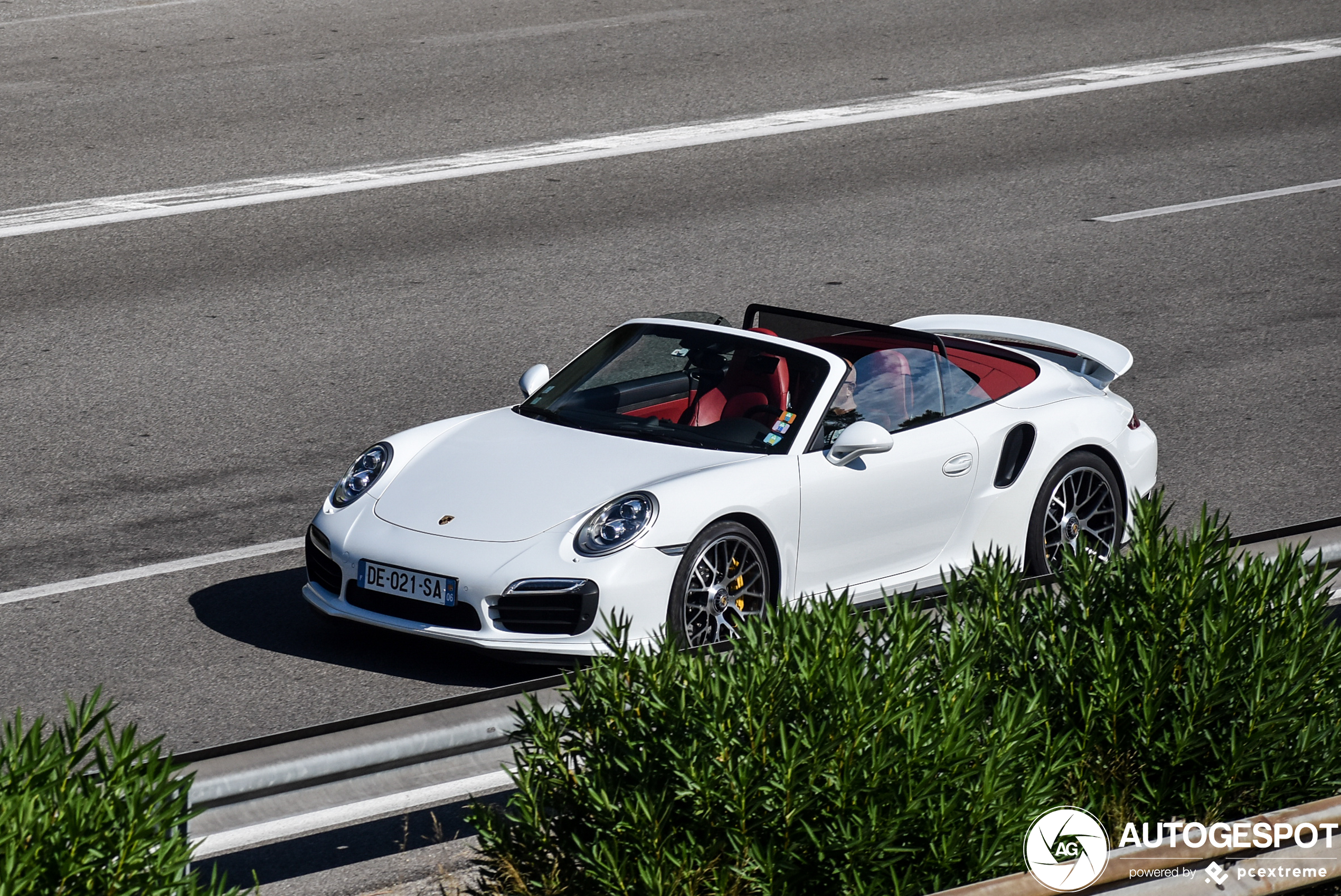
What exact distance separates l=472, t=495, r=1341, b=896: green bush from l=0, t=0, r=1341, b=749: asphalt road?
2524 millimetres

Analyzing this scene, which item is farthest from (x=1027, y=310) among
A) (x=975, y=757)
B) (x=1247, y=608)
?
(x=975, y=757)

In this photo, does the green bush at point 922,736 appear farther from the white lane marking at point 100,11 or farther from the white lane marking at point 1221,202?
the white lane marking at point 100,11

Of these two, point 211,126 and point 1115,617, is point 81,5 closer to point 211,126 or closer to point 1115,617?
point 211,126

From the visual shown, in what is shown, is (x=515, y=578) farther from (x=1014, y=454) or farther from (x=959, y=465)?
(x=1014, y=454)

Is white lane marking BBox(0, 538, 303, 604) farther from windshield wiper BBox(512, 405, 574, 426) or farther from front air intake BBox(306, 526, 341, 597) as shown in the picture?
windshield wiper BBox(512, 405, 574, 426)

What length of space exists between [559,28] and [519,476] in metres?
12.1

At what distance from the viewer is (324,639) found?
7035mm

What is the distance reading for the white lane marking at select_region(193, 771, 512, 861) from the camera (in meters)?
4.64

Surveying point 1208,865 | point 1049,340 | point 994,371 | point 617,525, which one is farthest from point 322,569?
point 1208,865

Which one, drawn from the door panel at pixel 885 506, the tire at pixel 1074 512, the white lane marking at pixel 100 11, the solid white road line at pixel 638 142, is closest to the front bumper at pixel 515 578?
the door panel at pixel 885 506

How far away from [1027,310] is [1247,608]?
23.1 ft

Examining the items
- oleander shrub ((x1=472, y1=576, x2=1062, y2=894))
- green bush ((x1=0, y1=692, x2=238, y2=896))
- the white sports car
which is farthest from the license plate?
green bush ((x1=0, y1=692, x2=238, y2=896))

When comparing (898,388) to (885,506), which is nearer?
(885,506)

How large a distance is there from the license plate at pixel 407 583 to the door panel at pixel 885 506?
4.79 feet
